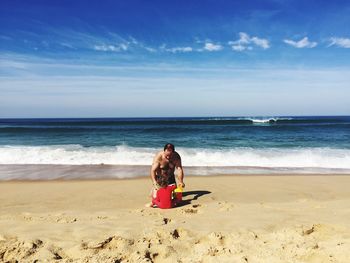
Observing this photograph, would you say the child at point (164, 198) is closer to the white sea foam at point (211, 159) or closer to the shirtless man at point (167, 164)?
the shirtless man at point (167, 164)

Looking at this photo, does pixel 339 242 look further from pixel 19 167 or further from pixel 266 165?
pixel 19 167

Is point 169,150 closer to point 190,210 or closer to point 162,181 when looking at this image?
point 162,181

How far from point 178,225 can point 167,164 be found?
6.97 ft

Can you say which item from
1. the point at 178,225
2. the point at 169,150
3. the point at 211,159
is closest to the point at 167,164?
the point at 169,150

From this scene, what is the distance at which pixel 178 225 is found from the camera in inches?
195

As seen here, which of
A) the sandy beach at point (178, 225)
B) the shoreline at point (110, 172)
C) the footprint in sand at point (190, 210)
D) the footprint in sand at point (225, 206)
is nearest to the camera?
the sandy beach at point (178, 225)

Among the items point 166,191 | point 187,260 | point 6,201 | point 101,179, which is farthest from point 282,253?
point 101,179

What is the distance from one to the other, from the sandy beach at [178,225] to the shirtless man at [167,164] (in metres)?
0.60

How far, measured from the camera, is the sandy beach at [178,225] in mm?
3902

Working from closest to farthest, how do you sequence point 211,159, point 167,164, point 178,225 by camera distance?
1. point 178,225
2. point 167,164
3. point 211,159

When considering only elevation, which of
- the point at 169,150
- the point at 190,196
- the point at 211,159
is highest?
the point at 169,150

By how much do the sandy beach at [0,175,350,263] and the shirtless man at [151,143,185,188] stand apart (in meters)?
0.60

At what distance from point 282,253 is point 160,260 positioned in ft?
4.70

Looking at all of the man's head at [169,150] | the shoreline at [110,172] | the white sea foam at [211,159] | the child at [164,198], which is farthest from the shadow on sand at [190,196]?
the white sea foam at [211,159]
